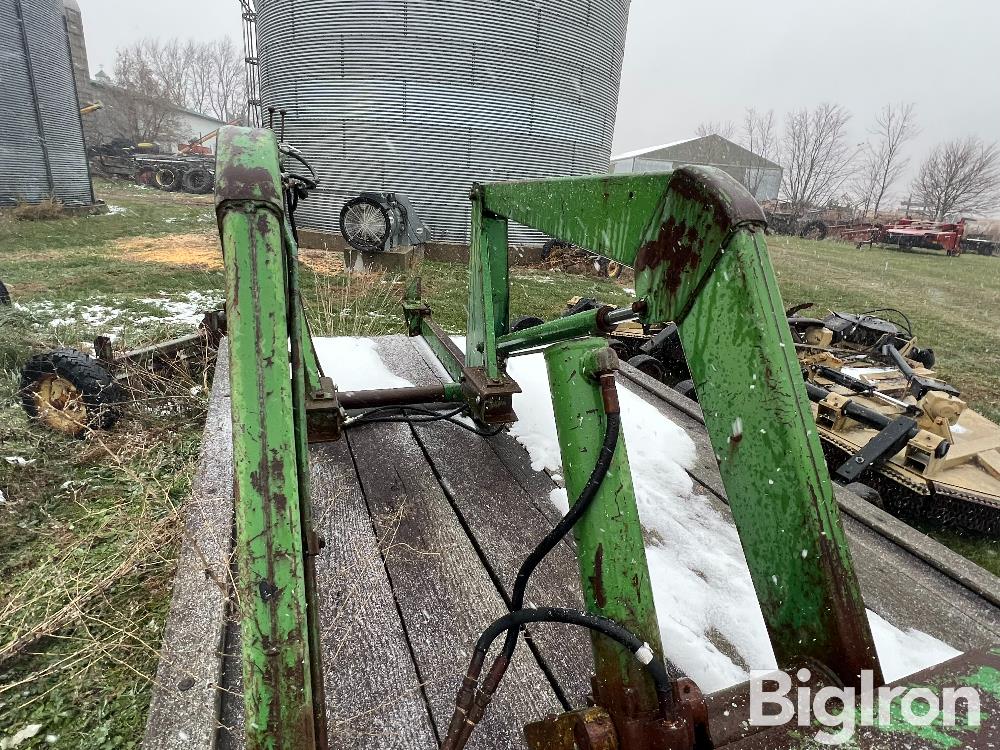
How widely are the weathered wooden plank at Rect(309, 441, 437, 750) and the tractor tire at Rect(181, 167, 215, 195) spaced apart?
26.9 meters

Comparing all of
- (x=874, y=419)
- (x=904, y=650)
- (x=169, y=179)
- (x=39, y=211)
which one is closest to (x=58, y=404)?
(x=904, y=650)

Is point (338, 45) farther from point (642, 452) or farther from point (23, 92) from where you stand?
point (642, 452)

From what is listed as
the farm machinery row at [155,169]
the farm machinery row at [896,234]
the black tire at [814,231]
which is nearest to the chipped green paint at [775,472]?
the farm machinery row at [896,234]

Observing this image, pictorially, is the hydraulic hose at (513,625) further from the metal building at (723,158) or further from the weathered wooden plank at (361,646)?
the metal building at (723,158)

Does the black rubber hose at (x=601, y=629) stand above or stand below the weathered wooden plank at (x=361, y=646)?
above

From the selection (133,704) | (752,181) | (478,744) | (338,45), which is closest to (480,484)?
(478,744)

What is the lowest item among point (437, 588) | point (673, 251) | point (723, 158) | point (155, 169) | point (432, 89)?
point (437, 588)

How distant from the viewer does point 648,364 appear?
4.53 metres

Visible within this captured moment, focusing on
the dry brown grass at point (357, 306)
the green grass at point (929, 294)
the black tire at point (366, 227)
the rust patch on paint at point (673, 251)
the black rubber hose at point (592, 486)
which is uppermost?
the rust patch on paint at point (673, 251)

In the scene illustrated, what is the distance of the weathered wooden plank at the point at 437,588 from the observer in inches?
58.8

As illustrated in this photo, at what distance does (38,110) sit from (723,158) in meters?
45.8

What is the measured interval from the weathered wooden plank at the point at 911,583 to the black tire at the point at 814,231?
1161 inches

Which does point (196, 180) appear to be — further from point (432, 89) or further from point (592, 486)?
point (592, 486)

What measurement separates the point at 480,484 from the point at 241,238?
1761 mm
